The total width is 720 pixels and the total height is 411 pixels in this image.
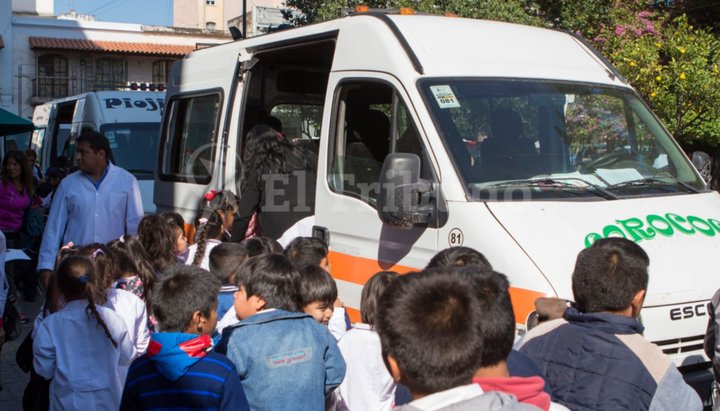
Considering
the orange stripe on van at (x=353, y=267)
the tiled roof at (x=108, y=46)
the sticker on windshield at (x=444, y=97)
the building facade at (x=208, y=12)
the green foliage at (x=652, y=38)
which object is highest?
the building facade at (x=208, y=12)

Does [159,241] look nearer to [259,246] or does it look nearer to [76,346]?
[259,246]

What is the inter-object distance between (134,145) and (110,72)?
30429 mm

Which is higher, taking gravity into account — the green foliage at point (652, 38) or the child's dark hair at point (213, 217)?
the green foliage at point (652, 38)

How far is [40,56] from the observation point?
130 feet

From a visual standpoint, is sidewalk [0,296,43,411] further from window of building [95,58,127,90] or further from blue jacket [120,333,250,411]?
window of building [95,58,127,90]

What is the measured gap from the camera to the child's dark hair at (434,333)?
1.90 meters

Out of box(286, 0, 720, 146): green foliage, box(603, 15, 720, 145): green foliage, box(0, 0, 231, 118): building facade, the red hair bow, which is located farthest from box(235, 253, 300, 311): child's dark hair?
box(0, 0, 231, 118): building facade

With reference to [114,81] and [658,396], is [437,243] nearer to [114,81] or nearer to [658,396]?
[658,396]

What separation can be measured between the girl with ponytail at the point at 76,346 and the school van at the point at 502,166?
65.5 inches

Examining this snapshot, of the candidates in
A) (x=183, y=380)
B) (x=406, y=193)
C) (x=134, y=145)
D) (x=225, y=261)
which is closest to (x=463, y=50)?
(x=406, y=193)

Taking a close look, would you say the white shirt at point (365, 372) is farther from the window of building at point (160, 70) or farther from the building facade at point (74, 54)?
the window of building at point (160, 70)

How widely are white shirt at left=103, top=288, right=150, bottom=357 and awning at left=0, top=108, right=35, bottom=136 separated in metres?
7.41

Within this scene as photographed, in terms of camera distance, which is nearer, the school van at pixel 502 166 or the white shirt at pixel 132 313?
the school van at pixel 502 166

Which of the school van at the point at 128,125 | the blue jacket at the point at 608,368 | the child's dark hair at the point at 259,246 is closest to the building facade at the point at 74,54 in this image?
the school van at the point at 128,125
